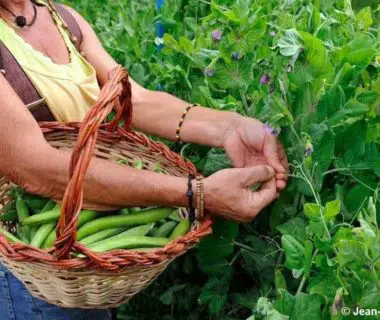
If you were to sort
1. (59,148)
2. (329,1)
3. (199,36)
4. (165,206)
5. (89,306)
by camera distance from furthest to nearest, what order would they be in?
(329,1), (199,36), (59,148), (165,206), (89,306)

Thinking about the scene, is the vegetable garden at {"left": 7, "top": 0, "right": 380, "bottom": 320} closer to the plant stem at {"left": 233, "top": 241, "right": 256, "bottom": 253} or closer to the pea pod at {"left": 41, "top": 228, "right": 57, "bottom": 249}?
the plant stem at {"left": 233, "top": 241, "right": 256, "bottom": 253}

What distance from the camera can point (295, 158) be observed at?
81.2 inches

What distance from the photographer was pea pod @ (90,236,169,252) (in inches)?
75.5

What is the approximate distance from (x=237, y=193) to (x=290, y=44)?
43 centimetres

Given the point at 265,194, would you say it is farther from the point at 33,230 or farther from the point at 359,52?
the point at 33,230

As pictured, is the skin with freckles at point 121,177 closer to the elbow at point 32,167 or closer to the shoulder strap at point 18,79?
the elbow at point 32,167

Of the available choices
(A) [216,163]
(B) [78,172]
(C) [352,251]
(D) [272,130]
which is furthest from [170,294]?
(C) [352,251]

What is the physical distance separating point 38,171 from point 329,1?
1.31 m

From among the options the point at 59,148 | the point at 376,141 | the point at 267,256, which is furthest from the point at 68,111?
the point at 376,141

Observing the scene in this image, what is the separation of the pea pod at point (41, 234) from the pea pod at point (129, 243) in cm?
16

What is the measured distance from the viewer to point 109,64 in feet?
8.64

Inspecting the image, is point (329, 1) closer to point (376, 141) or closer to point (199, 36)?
point (199, 36)

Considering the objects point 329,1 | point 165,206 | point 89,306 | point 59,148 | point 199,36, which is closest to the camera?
point 89,306

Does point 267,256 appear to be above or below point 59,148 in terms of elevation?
below
